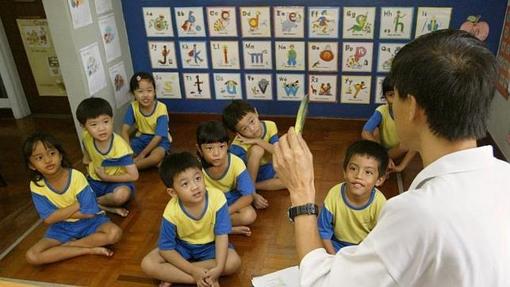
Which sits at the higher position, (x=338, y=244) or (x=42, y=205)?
(x=42, y=205)

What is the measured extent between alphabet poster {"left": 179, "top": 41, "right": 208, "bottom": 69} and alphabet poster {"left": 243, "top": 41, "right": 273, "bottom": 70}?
327 mm

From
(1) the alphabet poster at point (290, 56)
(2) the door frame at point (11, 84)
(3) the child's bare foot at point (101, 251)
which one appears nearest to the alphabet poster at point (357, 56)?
(1) the alphabet poster at point (290, 56)

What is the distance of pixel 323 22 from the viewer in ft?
9.66

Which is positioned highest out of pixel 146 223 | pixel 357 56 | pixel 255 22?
pixel 255 22

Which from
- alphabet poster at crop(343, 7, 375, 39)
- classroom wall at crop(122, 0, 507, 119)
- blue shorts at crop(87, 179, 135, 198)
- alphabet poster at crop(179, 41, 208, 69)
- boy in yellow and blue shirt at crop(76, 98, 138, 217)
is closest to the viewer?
boy in yellow and blue shirt at crop(76, 98, 138, 217)

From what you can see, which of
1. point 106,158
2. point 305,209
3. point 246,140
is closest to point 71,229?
point 106,158

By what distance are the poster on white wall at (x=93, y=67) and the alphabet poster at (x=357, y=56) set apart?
1.74 metres

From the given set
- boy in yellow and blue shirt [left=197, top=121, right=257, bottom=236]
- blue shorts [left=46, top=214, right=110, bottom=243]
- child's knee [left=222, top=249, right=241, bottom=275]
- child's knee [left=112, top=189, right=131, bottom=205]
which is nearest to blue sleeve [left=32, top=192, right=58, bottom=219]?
blue shorts [left=46, top=214, right=110, bottom=243]

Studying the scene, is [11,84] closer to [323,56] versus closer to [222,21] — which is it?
[222,21]

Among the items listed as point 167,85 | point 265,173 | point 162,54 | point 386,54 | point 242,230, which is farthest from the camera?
point 167,85

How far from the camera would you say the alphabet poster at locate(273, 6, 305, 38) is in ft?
9.69

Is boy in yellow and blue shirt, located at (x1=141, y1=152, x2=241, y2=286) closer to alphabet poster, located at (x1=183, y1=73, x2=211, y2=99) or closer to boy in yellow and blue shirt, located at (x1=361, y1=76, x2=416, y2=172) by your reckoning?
boy in yellow and blue shirt, located at (x1=361, y1=76, x2=416, y2=172)

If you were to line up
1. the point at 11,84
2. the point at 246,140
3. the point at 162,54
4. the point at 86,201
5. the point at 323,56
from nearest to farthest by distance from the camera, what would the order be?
1. the point at 86,201
2. the point at 246,140
3. the point at 323,56
4. the point at 162,54
5. the point at 11,84

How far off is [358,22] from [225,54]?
3.28 ft
